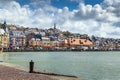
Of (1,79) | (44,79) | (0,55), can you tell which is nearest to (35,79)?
(44,79)

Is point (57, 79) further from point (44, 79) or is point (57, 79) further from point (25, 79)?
point (25, 79)

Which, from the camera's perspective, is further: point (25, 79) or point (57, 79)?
point (57, 79)

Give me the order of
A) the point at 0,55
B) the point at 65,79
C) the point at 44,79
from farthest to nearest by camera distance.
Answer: the point at 0,55
the point at 65,79
the point at 44,79

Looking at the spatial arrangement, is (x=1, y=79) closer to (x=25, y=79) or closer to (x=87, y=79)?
(x=25, y=79)

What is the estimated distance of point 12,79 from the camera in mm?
26750

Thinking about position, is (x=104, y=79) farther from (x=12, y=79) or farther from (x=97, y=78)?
(x=12, y=79)

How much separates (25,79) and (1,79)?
187 cm

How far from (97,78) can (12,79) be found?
18.9 meters

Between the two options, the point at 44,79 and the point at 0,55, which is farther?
the point at 0,55

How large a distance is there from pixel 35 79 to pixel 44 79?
0.91m

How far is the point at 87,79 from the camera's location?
41406mm

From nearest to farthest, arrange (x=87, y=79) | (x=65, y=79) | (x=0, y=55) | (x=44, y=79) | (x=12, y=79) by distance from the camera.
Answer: (x=12, y=79) < (x=44, y=79) < (x=65, y=79) < (x=87, y=79) < (x=0, y=55)

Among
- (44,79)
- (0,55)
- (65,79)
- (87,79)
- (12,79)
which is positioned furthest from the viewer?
(0,55)

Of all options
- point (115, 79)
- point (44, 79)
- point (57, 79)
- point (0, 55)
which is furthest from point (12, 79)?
point (0, 55)
